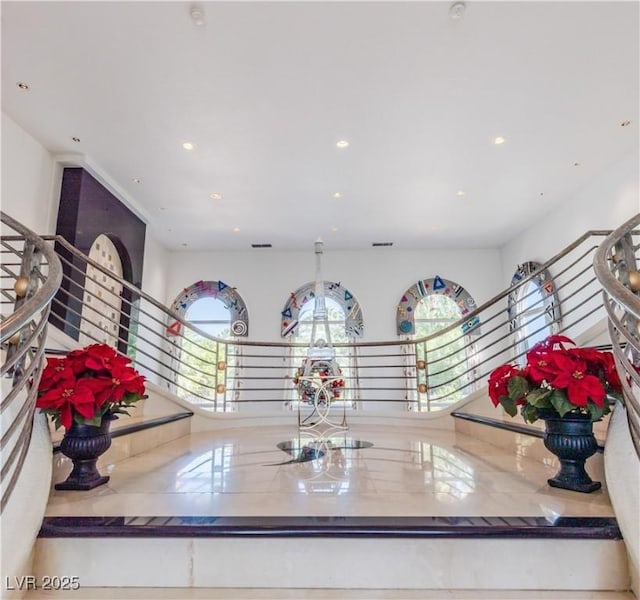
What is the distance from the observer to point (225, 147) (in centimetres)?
436

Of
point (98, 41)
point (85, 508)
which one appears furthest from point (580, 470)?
point (98, 41)

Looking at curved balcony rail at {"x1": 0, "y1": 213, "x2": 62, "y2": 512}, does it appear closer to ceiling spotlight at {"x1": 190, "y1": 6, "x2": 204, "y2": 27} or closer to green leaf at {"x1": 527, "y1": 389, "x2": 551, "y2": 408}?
green leaf at {"x1": 527, "y1": 389, "x2": 551, "y2": 408}

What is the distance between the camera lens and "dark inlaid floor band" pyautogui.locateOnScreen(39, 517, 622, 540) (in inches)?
49.6

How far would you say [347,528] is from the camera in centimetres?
128

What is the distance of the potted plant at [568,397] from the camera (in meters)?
1.55

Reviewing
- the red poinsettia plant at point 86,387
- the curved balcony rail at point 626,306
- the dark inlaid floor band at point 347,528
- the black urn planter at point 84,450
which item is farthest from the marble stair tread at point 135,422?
the curved balcony rail at point 626,306

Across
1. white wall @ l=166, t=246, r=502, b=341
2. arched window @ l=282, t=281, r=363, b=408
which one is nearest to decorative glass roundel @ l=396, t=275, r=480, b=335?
white wall @ l=166, t=246, r=502, b=341

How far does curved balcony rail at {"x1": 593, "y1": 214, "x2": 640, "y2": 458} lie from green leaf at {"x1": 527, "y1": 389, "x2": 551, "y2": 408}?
280 millimetres

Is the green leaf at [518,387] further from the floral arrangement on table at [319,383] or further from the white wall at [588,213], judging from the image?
the white wall at [588,213]

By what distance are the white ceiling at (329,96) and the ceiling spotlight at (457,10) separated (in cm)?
3

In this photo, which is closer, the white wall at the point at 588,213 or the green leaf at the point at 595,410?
the green leaf at the point at 595,410

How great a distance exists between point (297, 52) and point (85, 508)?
11.2 ft

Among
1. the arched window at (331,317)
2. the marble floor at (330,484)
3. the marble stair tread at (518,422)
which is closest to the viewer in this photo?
the marble floor at (330,484)

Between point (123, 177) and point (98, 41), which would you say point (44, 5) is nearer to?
point (98, 41)
